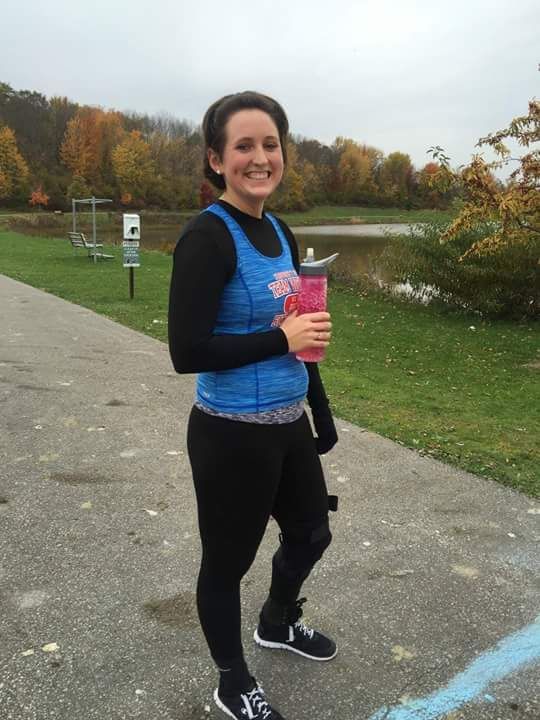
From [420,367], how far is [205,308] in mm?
6957

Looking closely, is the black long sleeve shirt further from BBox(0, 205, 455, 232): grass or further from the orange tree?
BBox(0, 205, 455, 232): grass

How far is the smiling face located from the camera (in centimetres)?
179

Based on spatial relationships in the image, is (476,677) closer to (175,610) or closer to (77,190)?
(175,610)

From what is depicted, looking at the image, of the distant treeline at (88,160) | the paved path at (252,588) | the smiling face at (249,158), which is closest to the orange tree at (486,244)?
the paved path at (252,588)

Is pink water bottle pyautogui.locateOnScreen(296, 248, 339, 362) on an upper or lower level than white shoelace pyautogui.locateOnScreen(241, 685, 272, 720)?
upper

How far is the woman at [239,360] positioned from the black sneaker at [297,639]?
0.31 metres

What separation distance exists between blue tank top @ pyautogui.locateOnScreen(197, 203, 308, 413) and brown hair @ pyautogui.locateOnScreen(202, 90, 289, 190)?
19cm

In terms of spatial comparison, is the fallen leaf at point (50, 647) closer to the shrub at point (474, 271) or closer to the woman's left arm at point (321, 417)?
the woman's left arm at point (321, 417)

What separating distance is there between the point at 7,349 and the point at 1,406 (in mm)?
2262

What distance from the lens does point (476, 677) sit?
87.3 inches

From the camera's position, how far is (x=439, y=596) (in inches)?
106

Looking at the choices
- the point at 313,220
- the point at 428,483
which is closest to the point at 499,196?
the point at 428,483

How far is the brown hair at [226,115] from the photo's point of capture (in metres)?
1.81

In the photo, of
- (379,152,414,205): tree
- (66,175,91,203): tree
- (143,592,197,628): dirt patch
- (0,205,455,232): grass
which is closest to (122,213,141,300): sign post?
(0,205,455,232): grass
